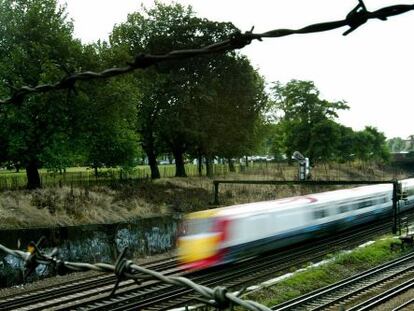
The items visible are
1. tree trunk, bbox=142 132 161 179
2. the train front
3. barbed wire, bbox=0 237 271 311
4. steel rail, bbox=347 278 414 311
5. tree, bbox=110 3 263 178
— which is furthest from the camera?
tree trunk, bbox=142 132 161 179

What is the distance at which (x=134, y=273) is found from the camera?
8.22 ft

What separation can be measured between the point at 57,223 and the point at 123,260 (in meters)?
34.9

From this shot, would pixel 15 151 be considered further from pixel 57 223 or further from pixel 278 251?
pixel 278 251

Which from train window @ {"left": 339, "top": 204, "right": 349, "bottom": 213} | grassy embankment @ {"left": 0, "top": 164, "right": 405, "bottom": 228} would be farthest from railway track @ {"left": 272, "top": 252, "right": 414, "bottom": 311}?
grassy embankment @ {"left": 0, "top": 164, "right": 405, "bottom": 228}

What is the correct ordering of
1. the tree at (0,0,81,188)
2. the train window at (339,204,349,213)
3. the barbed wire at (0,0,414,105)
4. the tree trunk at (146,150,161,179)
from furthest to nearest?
the tree trunk at (146,150,161,179) < the tree at (0,0,81,188) < the train window at (339,204,349,213) < the barbed wire at (0,0,414,105)

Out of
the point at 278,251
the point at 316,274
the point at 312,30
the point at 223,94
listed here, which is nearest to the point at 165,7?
the point at 223,94

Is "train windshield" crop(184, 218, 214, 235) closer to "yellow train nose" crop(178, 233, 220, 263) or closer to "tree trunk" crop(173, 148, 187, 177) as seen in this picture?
"yellow train nose" crop(178, 233, 220, 263)

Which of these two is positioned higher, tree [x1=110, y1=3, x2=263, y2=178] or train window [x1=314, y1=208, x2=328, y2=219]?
tree [x1=110, y1=3, x2=263, y2=178]

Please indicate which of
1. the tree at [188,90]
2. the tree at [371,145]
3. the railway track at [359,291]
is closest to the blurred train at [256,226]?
the railway track at [359,291]

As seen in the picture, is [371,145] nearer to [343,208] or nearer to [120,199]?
[120,199]

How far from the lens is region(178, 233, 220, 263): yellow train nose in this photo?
2266 cm

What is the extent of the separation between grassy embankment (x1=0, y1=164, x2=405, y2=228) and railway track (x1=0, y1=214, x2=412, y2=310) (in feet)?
37.1

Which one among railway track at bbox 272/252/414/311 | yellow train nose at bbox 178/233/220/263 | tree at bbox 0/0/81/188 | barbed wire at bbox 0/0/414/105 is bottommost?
railway track at bbox 272/252/414/311

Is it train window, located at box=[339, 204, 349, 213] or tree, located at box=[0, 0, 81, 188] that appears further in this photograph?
tree, located at box=[0, 0, 81, 188]
